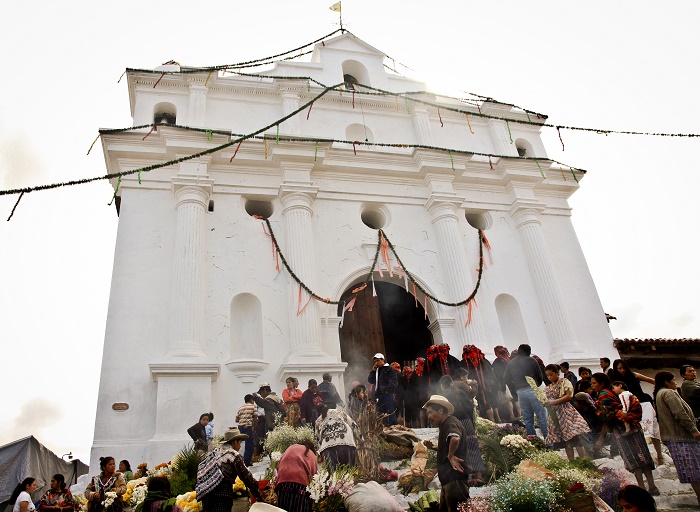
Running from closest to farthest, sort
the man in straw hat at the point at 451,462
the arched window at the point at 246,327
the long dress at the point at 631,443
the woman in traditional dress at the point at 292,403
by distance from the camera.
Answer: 1. the man in straw hat at the point at 451,462
2. the long dress at the point at 631,443
3. the woman in traditional dress at the point at 292,403
4. the arched window at the point at 246,327

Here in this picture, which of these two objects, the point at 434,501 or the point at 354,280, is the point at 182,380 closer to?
the point at 354,280

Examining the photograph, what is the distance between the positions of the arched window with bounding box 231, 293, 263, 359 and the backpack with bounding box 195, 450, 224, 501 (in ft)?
21.4

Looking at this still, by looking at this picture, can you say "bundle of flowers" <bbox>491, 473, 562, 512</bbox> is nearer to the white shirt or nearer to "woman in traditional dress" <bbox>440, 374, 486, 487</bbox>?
"woman in traditional dress" <bbox>440, 374, 486, 487</bbox>

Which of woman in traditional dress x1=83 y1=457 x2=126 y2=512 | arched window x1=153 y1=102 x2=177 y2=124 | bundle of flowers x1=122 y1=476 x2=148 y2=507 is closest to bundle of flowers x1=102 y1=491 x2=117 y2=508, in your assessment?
woman in traditional dress x1=83 y1=457 x2=126 y2=512

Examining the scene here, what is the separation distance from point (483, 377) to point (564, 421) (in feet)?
9.44

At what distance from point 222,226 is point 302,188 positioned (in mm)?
2242

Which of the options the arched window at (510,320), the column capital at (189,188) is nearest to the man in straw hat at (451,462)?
the arched window at (510,320)

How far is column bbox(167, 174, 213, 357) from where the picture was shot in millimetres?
11969

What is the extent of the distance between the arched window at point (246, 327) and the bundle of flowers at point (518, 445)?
6.03 metres

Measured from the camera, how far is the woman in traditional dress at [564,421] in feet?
25.9

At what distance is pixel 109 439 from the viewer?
10820 millimetres

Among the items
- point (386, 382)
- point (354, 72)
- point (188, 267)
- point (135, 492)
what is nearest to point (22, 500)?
point (135, 492)

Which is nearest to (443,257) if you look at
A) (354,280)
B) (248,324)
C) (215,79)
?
(354,280)

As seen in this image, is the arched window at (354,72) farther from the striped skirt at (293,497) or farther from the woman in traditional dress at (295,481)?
the striped skirt at (293,497)
